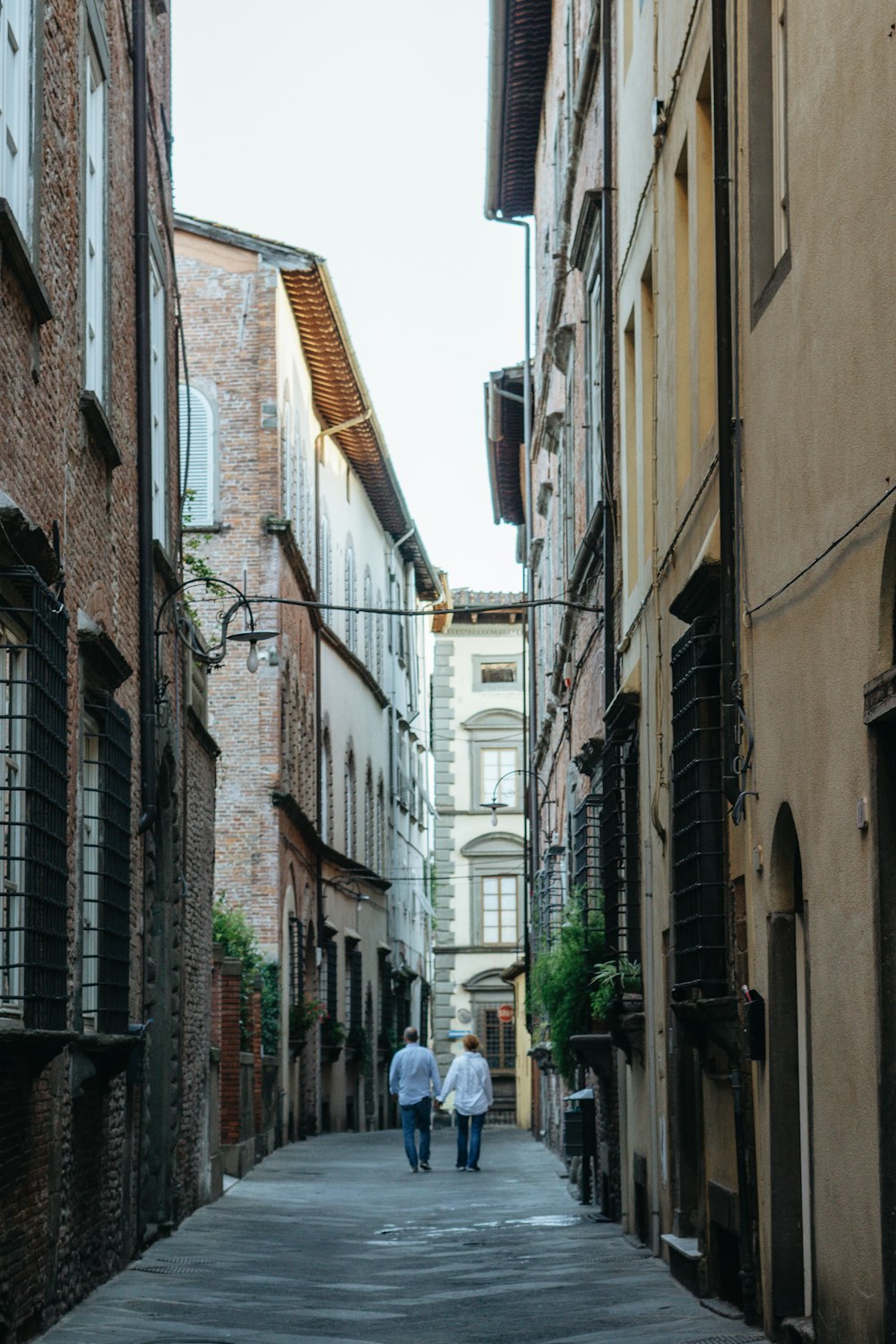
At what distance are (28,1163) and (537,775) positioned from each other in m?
20.5

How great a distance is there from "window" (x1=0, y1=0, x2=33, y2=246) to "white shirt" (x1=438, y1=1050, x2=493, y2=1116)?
15136 mm

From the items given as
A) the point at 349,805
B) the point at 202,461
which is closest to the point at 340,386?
the point at 202,461

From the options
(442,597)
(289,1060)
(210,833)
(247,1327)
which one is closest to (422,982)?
(442,597)

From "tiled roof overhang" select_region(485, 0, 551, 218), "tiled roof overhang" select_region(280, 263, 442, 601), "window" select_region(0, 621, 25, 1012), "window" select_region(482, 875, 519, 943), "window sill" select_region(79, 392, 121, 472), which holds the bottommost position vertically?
"window" select_region(0, 621, 25, 1012)

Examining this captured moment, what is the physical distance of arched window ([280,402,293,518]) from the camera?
94.3ft

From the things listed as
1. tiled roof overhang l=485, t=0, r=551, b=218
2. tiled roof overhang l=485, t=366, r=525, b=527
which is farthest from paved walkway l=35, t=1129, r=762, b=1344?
tiled roof overhang l=485, t=366, r=525, b=527

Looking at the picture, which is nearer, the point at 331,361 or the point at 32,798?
the point at 32,798

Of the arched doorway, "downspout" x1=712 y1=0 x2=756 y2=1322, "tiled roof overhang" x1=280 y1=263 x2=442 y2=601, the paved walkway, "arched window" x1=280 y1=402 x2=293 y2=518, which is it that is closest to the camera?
the arched doorway

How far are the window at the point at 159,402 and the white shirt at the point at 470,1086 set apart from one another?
948cm

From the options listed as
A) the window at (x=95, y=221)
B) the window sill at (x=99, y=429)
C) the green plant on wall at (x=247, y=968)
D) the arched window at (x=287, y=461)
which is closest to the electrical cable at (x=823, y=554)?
the window sill at (x=99, y=429)

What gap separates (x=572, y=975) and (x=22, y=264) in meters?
7.89

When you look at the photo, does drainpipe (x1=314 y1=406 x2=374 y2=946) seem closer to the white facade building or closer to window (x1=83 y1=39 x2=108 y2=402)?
window (x1=83 y1=39 x2=108 y2=402)

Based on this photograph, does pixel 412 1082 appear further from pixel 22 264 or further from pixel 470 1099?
pixel 22 264

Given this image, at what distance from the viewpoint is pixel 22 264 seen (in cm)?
861
